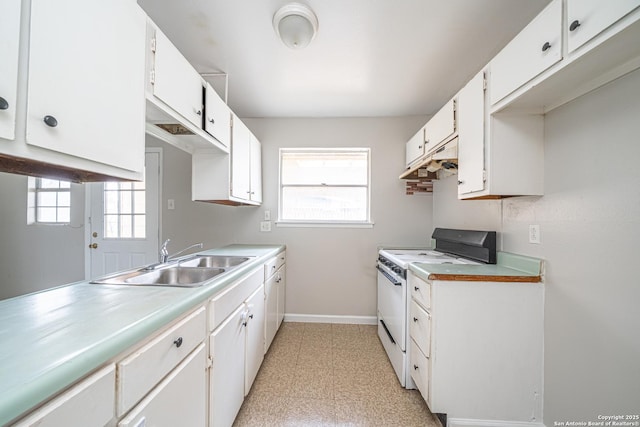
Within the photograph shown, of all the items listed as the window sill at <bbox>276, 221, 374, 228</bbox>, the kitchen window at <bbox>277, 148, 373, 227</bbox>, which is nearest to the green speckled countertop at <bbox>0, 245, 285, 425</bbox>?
the window sill at <bbox>276, 221, 374, 228</bbox>

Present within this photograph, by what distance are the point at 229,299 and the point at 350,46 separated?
1831mm

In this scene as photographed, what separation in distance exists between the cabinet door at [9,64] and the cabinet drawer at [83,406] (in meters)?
0.60

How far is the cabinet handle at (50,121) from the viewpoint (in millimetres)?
669

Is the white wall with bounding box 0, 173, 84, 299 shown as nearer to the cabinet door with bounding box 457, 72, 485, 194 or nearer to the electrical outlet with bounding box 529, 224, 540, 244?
the cabinet door with bounding box 457, 72, 485, 194

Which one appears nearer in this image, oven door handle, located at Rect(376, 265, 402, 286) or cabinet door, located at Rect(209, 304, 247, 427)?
cabinet door, located at Rect(209, 304, 247, 427)

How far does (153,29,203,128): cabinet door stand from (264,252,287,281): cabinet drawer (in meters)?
1.19

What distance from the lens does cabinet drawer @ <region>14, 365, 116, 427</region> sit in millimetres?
461

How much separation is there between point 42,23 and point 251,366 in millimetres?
1861

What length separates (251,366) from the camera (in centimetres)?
169

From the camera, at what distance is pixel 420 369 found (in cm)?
160

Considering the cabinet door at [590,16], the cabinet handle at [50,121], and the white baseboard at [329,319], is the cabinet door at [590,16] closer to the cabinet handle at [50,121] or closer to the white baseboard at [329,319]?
A: the cabinet handle at [50,121]

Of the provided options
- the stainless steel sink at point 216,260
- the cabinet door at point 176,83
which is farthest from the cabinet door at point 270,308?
the cabinet door at point 176,83

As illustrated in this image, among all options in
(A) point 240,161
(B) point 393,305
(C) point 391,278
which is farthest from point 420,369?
(A) point 240,161

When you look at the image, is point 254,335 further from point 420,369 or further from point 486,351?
point 486,351
